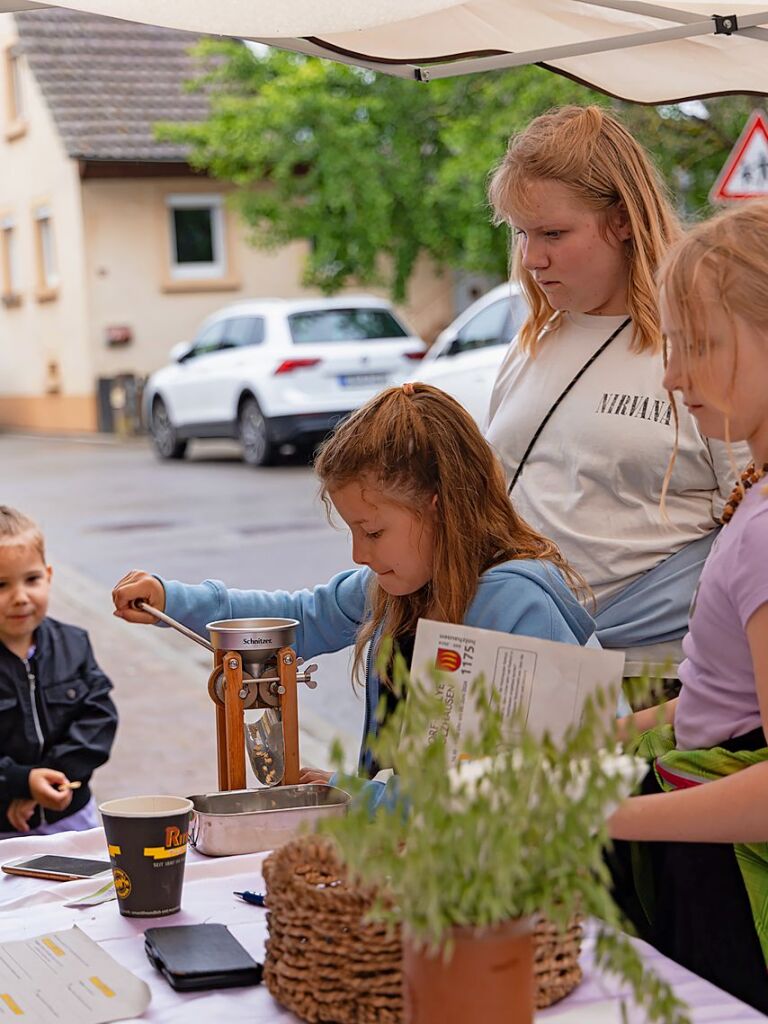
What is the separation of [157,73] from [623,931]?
78.1 ft

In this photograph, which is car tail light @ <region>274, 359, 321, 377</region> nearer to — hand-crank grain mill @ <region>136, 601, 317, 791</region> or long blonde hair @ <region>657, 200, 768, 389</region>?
hand-crank grain mill @ <region>136, 601, 317, 791</region>

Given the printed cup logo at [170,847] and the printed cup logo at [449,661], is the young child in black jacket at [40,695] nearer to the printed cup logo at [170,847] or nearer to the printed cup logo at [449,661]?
the printed cup logo at [170,847]

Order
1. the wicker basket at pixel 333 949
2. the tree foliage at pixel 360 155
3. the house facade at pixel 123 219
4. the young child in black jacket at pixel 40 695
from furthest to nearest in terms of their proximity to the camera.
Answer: the house facade at pixel 123 219, the tree foliage at pixel 360 155, the young child in black jacket at pixel 40 695, the wicker basket at pixel 333 949

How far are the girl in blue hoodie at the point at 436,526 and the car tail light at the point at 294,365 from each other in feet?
40.5

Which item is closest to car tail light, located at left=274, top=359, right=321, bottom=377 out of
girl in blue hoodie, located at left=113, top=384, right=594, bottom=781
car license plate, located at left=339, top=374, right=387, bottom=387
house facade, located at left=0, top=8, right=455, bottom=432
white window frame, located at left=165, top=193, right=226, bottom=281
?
car license plate, located at left=339, top=374, right=387, bottom=387

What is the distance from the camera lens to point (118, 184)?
74.9ft

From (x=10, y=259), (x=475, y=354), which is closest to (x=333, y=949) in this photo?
(x=475, y=354)

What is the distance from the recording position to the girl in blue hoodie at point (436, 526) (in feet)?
7.76

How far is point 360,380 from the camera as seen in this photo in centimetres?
1481

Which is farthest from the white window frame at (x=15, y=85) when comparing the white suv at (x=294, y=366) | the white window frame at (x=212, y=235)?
the white suv at (x=294, y=366)

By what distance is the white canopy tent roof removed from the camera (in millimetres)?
3115

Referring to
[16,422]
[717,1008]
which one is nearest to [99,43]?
[16,422]

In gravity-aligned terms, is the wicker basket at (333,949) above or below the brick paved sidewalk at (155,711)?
above

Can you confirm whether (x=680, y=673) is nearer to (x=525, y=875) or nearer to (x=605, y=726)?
(x=605, y=726)
